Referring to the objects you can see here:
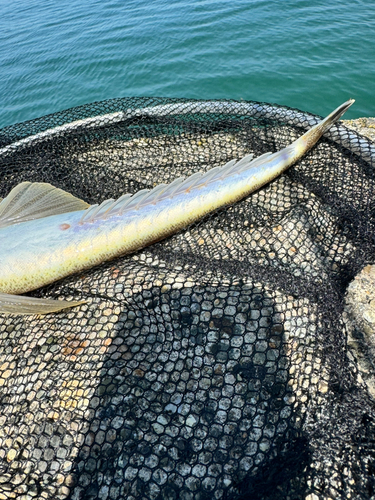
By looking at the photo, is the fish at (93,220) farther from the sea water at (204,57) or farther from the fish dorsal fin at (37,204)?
the sea water at (204,57)

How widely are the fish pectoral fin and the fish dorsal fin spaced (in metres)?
1.01

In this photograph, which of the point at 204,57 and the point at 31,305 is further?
the point at 204,57

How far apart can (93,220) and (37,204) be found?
0.71 m

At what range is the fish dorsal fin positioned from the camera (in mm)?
3570

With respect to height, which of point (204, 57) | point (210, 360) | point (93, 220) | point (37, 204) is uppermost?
point (204, 57)

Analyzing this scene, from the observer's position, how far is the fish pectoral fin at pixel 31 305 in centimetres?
289

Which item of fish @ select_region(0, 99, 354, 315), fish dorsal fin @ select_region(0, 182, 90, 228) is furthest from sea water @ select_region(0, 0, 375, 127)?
fish dorsal fin @ select_region(0, 182, 90, 228)

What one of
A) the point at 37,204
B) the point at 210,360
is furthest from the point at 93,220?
the point at 210,360

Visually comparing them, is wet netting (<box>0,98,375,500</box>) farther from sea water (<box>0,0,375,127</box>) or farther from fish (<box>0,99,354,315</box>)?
sea water (<box>0,0,375,127</box>)

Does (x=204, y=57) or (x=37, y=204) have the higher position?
(x=204, y=57)

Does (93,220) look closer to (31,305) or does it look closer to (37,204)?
(37,204)

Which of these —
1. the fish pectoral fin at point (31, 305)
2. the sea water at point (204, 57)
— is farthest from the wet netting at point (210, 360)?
the sea water at point (204, 57)

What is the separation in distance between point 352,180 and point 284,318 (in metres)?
1.82

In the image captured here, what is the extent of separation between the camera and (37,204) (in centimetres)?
359
